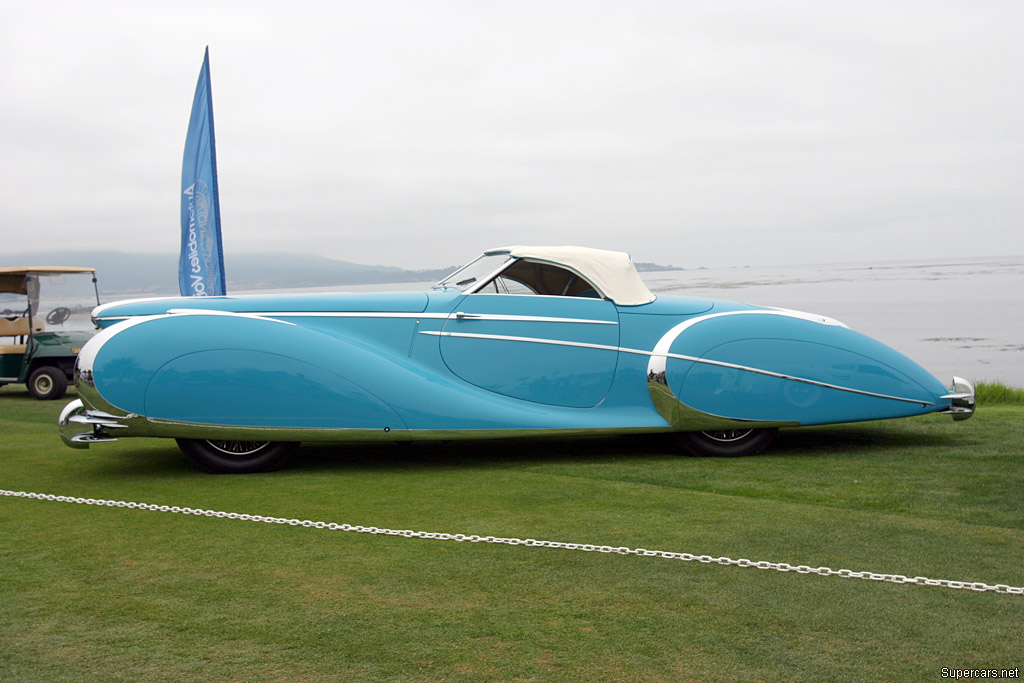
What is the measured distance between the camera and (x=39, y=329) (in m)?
14.3

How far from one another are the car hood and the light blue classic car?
14 millimetres

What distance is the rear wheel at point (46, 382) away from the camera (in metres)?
13.9

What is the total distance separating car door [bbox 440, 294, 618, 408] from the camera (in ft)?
22.3

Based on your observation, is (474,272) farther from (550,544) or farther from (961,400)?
(961,400)

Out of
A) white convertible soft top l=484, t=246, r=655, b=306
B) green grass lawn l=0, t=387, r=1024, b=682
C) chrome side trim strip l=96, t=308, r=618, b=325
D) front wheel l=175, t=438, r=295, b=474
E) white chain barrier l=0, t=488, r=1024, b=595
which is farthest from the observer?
white convertible soft top l=484, t=246, r=655, b=306

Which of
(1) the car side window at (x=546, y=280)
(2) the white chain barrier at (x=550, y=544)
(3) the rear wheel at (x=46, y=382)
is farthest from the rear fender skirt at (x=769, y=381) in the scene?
(3) the rear wheel at (x=46, y=382)

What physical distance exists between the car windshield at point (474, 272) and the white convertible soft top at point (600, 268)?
85 mm

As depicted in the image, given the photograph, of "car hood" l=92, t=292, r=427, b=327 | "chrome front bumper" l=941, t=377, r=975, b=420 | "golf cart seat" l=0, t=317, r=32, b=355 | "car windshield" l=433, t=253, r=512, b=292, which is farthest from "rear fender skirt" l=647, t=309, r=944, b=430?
"golf cart seat" l=0, t=317, r=32, b=355

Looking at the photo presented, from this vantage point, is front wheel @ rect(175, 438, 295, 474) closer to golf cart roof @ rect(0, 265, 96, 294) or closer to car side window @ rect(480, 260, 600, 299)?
car side window @ rect(480, 260, 600, 299)

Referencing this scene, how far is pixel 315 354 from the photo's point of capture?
252 inches

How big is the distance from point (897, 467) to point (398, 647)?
4502 mm

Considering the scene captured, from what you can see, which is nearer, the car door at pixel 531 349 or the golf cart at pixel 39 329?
the car door at pixel 531 349

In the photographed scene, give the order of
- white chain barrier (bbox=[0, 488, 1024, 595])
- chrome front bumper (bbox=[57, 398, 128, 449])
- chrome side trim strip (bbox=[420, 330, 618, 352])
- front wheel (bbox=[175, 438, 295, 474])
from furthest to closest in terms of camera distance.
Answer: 1. chrome side trim strip (bbox=[420, 330, 618, 352])
2. front wheel (bbox=[175, 438, 295, 474])
3. chrome front bumper (bbox=[57, 398, 128, 449])
4. white chain barrier (bbox=[0, 488, 1024, 595])

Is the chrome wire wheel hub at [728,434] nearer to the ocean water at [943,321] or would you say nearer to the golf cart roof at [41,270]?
the ocean water at [943,321]
